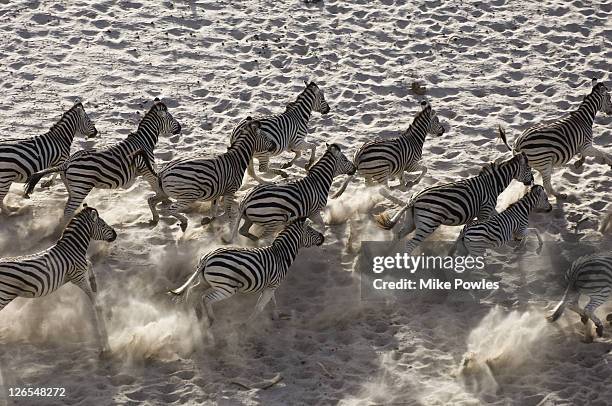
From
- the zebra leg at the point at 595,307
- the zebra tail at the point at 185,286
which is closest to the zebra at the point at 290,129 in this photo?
the zebra tail at the point at 185,286

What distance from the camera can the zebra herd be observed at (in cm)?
885

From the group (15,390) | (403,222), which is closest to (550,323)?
(403,222)

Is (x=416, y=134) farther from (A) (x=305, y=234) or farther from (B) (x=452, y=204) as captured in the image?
(A) (x=305, y=234)

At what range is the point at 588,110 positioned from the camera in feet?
37.6

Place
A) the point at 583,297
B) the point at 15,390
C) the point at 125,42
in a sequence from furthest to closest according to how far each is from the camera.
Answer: the point at 125,42 < the point at 583,297 < the point at 15,390

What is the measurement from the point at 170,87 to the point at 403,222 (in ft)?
13.2

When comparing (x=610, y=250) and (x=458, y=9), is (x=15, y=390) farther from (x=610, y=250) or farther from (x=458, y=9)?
(x=458, y=9)

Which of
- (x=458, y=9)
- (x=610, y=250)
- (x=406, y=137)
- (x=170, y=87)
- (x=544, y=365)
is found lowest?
(x=544, y=365)

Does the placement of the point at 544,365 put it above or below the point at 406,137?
below

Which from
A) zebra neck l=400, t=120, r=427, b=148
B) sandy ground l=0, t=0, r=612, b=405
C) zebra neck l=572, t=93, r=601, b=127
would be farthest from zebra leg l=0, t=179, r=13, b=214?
zebra neck l=572, t=93, r=601, b=127

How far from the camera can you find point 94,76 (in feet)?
42.9

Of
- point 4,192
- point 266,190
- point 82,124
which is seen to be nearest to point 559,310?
point 266,190

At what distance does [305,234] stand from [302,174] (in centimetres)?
232

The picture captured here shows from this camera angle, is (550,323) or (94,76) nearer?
(550,323)
